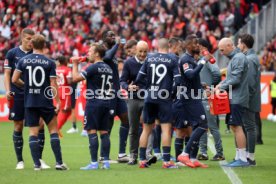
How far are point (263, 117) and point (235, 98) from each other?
13280 millimetres

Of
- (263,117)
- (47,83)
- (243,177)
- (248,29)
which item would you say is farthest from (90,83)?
(248,29)

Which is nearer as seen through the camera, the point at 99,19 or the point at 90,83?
the point at 90,83

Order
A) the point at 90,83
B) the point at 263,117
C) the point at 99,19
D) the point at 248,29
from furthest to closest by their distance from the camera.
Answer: the point at 99,19
the point at 248,29
the point at 263,117
the point at 90,83

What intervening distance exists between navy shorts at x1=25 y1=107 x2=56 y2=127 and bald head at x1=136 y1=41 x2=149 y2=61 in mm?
2187

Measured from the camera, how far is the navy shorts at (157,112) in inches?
536

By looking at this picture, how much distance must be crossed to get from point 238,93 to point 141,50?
1958 mm

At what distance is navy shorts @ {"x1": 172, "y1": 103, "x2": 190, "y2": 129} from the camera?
14.0m

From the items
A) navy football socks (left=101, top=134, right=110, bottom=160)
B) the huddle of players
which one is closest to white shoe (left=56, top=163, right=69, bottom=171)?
the huddle of players

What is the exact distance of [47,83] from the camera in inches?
518

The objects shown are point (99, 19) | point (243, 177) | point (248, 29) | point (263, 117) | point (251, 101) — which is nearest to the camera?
point (243, 177)

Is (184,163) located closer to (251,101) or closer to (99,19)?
(251,101)

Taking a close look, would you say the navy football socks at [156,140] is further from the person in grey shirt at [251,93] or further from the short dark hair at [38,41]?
the short dark hair at [38,41]

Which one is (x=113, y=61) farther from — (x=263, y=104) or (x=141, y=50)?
(x=263, y=104)

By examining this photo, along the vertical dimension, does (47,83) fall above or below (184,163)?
above
